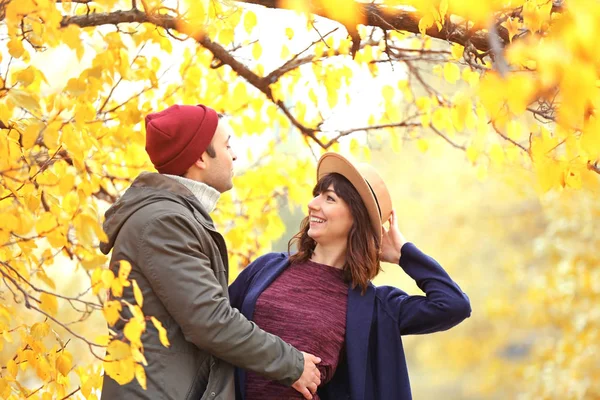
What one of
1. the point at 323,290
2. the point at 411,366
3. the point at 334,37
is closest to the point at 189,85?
the point at 334,37

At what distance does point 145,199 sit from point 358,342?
80 cm

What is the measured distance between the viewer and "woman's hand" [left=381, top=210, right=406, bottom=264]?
2906 millimetres

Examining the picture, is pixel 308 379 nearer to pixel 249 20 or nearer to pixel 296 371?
pixel 296 371

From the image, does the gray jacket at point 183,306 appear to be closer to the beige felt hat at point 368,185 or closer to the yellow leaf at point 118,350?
the yellow leaf at point 118,350

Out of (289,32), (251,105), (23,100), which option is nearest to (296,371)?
(23,100)

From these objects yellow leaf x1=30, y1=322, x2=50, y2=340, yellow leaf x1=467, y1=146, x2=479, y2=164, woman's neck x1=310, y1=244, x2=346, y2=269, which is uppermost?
yellow leaf x1=467, y1=146, x2=479, y2=164

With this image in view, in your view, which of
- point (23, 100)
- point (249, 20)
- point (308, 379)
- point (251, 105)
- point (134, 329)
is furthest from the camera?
point (251, 105)

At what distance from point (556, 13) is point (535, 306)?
8.07 meters

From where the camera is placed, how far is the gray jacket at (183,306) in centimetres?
222

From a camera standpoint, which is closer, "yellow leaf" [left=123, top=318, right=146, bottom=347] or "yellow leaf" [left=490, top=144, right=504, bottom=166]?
"yellow leaf" [left=123, top=318, right=146, bottom=347]

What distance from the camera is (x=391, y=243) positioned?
2.93 meters

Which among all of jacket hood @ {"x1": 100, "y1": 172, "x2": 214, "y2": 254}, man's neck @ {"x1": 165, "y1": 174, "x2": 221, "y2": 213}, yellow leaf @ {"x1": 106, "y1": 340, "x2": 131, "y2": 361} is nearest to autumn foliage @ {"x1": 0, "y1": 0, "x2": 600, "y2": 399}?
yellow leaf @ {"x1": 106, "y1": 340, "x2": 131, "y2": 361}

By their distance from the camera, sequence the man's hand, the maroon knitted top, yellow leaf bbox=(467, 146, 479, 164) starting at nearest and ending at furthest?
the man's hand < the maroon knitted top < yellow leaf bbox=(467, 146, 479, 164)

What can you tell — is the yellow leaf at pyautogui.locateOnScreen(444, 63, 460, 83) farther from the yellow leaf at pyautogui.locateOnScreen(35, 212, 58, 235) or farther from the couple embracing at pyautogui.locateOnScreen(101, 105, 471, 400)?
the yellow leaf at pyautogui.locateOnScreen(35, 212, 58, 235)
